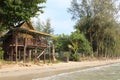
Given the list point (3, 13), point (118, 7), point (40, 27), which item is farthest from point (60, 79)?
point (40, 27)

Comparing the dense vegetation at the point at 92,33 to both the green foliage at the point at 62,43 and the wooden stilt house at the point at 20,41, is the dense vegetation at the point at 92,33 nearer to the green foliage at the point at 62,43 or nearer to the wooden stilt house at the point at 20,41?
the green foliage at the point at 62,43

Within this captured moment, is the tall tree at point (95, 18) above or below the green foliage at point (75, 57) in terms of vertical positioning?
above

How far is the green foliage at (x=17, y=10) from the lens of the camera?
31392mm

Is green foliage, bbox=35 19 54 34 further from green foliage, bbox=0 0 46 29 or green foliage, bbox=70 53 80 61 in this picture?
green foliage, bbox=0 0 46 29

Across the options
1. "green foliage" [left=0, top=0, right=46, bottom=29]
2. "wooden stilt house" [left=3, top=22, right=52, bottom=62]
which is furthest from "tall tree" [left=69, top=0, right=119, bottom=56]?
"green foliage" [left=0, top=0, right=46, bottom=29]

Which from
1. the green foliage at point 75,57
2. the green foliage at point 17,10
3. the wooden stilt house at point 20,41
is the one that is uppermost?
the green foliage at point 17,10

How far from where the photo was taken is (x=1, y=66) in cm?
3044

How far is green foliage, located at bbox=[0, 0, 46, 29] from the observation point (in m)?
31.4

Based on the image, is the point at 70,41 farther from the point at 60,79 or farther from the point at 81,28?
the point at 60,79

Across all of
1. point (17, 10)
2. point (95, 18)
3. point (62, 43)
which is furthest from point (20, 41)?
point (95, 18)

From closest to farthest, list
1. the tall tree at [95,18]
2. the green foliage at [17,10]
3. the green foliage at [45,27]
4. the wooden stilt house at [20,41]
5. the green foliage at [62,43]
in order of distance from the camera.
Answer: the green foliage at [17,10]
the wooden stilt house at [20,41]
the green foliage at [62,43]
the tall tree at [95,18]
the green foliage at [45,27]

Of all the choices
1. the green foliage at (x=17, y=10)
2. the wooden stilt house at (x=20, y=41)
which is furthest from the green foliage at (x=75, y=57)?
the green foliage at (x=17, y=10)

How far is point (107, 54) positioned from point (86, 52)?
56.0 ft

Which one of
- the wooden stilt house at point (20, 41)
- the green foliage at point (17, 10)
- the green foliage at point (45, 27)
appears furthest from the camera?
the green foliage at point (45, 27)
